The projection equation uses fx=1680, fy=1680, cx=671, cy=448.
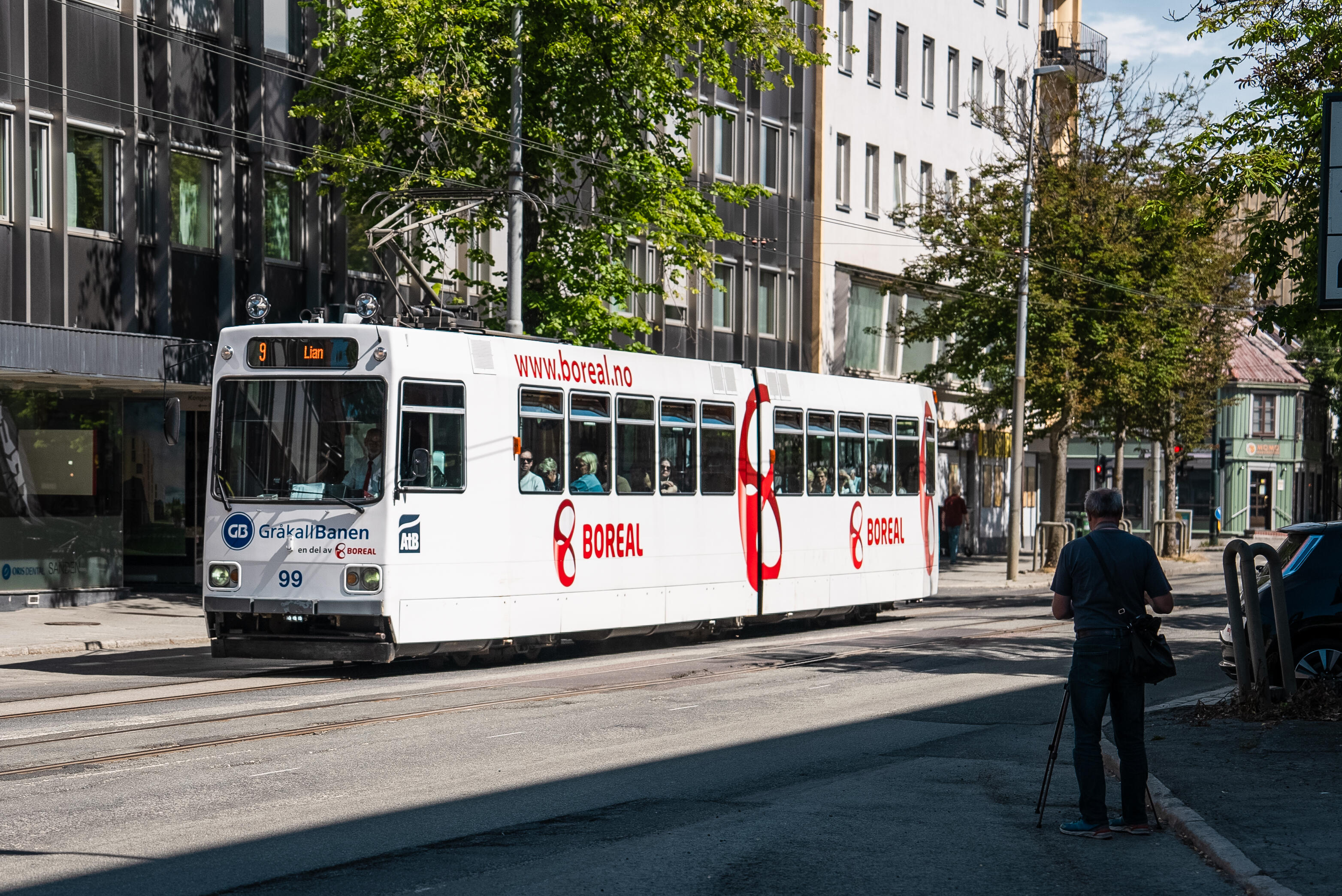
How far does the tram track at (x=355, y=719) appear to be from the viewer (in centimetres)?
1011

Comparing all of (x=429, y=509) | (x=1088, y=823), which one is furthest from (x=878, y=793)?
(x=429, y=509)

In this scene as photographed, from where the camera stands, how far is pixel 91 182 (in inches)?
947

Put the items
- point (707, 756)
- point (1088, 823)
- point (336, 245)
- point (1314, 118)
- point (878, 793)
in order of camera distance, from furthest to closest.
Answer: point (336, 245)
point (1314, 118)
point (707, 756)
point (878, 793)
point (1088, 823)

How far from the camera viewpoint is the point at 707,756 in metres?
10.6

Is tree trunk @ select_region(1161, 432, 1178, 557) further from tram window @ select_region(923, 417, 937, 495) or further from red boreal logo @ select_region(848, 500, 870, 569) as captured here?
red boreal logo @ select_region(848, 500, 870, 569)

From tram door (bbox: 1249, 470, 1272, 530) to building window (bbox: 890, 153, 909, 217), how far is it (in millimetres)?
37635

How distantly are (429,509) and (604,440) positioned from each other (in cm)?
288

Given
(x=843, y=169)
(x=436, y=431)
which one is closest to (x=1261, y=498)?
(x=843, y=169)

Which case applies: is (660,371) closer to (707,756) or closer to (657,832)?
(707,756)

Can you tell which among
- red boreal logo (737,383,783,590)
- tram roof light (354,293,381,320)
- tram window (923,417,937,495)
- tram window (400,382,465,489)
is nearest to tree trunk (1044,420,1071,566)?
tram window (923,417,937,495)

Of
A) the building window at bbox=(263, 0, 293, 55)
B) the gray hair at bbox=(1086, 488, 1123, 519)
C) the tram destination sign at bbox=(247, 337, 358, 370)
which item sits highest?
the building window at bbox=(263, 0, 293, 55)

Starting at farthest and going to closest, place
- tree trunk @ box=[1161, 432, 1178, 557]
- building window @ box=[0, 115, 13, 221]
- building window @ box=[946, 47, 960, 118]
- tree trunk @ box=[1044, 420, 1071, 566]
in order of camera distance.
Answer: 1. building window @ box=[946, 47, 960, 118]
2. tree trunk @ box=[1161, 432, 1178, 557]
3. tree trunk @ box=[1044, 420, 1071, 566]
4. building window @ box=[0, 115, 13, 221]

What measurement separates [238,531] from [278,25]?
14554mm

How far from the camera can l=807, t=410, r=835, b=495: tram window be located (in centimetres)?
2119
